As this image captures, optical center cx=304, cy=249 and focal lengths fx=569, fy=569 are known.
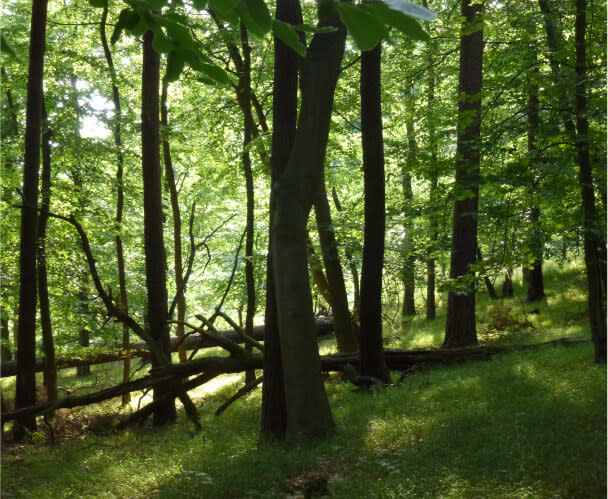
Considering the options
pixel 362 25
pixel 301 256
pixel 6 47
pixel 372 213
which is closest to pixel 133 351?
pixel 372 213

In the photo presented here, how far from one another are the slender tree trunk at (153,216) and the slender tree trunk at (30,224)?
1.81m

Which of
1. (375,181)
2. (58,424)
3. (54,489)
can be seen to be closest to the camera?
(54,489)

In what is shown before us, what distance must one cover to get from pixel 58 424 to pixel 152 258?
13.4 feet

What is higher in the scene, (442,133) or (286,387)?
(442,133)

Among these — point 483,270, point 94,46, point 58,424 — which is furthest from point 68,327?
point 483,270

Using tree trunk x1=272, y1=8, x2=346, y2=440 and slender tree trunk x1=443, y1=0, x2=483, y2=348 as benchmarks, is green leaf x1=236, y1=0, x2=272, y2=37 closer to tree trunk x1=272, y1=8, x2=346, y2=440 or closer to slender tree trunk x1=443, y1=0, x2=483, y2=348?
tree trunk x1=272, y1=8, x2=346, y2=440

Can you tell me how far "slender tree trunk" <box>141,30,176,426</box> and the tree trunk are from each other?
4134 millimetres

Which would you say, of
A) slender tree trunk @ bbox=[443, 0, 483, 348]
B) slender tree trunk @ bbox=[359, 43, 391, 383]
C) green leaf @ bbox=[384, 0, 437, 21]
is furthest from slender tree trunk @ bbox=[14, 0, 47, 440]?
green leaf @ bbox=[384, 0, 437, 21]

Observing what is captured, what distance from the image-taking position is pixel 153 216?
10.7m

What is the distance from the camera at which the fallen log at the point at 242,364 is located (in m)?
9.17

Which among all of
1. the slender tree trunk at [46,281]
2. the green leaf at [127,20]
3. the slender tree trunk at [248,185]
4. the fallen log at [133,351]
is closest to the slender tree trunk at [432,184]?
the green leaf at [127,20]

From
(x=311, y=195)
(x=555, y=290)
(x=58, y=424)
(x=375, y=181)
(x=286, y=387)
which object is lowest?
(x=58, y=424)

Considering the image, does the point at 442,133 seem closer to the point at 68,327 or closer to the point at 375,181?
the point at 375,181

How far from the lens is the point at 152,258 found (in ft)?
35.0
